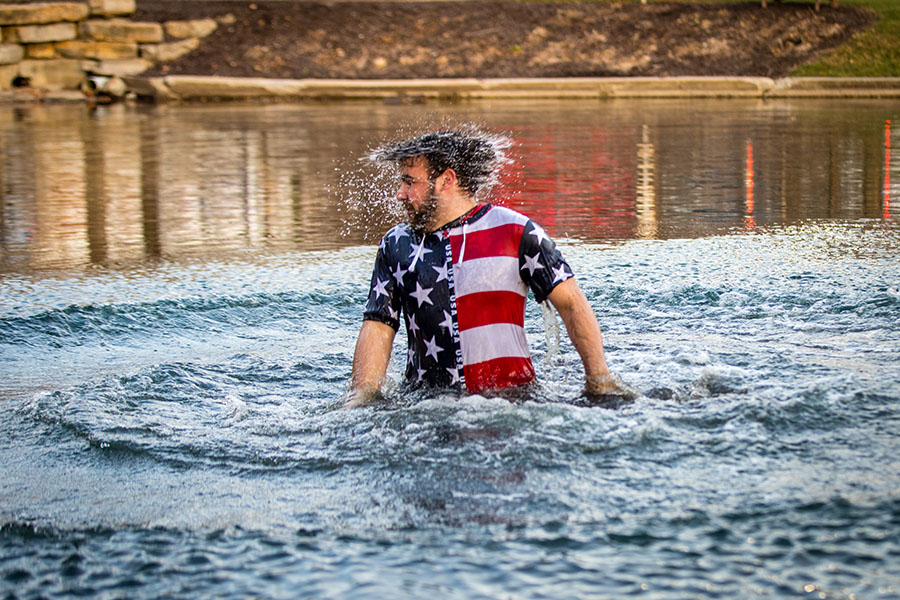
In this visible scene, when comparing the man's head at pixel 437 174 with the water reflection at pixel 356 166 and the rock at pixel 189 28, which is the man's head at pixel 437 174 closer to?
the water reflection at pixel 356 166

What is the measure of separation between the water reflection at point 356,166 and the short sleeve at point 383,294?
4378mm

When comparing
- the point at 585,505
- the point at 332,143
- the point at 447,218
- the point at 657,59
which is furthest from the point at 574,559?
the point at 657,59

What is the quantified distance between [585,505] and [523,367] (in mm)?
1080

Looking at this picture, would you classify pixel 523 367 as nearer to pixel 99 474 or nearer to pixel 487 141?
pixel 487 141

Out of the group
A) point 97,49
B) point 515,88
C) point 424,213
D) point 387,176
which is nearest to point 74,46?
point 97,49

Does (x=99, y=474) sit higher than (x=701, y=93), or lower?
lower

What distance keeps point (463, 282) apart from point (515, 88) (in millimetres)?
19401

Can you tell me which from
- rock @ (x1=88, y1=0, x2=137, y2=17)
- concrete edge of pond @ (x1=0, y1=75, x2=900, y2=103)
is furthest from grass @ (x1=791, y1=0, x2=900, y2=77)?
rock @ (x1=88, y1=0, x2=137, y2=17)

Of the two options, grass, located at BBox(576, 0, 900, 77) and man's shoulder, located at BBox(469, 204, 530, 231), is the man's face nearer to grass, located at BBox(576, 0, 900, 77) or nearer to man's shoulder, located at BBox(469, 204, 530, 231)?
man's shoulder, located at BBox(469, 204, 530, 231)

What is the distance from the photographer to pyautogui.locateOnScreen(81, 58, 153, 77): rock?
1031 inches

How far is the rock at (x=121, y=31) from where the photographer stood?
2627 centimetres

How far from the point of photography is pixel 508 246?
4.75 metres

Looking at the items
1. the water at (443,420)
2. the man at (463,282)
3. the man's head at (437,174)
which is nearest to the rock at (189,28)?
the water at (443,420)

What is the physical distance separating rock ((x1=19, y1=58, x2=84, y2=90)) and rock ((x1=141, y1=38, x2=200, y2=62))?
1.49 meters
